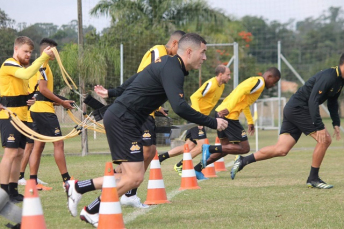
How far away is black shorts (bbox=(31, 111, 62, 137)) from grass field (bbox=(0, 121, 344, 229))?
87 centimetres

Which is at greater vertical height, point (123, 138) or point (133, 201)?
point (123, 138)

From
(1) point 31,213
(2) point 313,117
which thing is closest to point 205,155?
(2) point 313,117

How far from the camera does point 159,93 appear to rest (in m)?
6.36

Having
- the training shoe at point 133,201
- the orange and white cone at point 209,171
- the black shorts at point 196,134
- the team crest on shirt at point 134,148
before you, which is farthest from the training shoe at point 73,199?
the black shorts at point 196,134

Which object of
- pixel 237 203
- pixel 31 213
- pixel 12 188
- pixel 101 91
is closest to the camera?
pixel 31 213

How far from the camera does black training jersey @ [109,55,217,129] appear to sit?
240 inches

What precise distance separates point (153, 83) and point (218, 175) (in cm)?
626

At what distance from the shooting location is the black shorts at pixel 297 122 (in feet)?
32.1

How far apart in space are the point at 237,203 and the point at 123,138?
2307mm

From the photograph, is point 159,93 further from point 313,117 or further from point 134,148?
point 313,117

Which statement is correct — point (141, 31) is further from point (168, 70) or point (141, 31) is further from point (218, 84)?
point (168, 70)

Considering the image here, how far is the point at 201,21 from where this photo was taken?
34.0m

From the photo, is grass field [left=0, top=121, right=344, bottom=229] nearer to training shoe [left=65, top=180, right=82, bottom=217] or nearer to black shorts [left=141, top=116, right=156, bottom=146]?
training shoe [left=65, top=180, right=82, bottom=217]

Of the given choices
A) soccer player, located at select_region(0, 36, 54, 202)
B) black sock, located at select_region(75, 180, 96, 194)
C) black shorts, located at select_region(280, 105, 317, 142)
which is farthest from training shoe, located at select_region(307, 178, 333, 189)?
black sock, located at select_region(75, 180, 96, 194)
